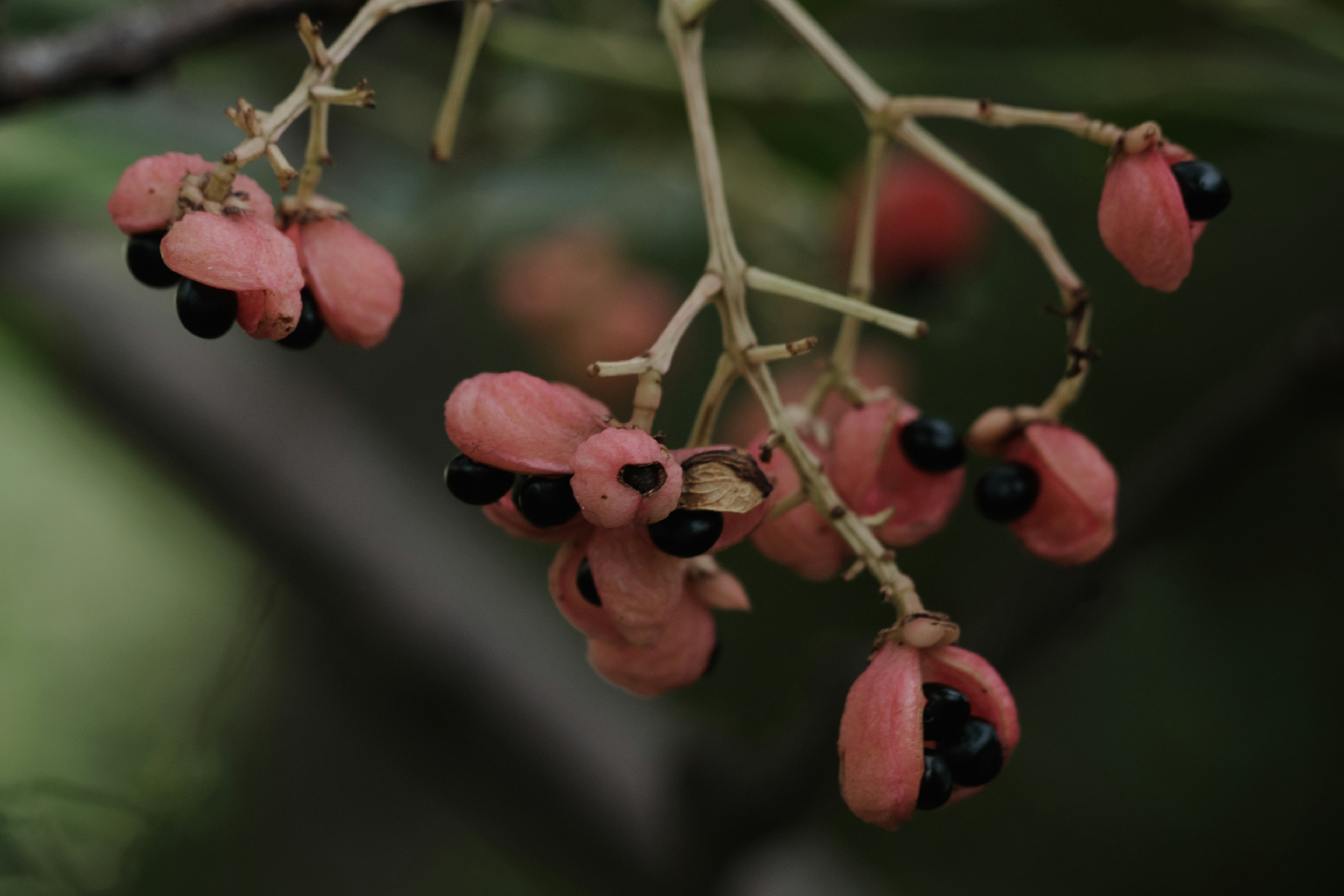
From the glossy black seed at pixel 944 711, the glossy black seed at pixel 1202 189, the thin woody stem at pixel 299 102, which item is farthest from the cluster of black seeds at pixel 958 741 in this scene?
the thin woody stem at pixel 299 102

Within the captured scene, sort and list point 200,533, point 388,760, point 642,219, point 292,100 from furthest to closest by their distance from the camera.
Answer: point 388,760
point 200,533
point 642,219
point 292,100

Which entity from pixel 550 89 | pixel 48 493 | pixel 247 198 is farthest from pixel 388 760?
pixel 247 198

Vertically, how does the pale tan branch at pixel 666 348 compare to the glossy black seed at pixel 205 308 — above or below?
above

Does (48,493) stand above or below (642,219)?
below

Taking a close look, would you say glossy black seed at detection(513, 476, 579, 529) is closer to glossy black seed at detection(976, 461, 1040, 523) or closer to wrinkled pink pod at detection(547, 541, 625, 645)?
wrinkled pink pod at detection(547, 541, 625, 645)

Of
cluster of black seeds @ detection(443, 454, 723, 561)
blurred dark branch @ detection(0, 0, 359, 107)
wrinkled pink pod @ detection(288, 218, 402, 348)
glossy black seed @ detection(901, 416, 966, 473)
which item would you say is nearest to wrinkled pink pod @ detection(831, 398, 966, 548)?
glossy black seed @ detection(901, 416, 966, 473)

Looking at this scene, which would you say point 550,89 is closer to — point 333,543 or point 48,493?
point 333,543

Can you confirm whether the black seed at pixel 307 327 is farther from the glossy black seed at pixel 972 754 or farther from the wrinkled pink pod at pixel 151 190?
the glossy black seed at pixel 972 754

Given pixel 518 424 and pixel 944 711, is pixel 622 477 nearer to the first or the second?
pixel 518 424
